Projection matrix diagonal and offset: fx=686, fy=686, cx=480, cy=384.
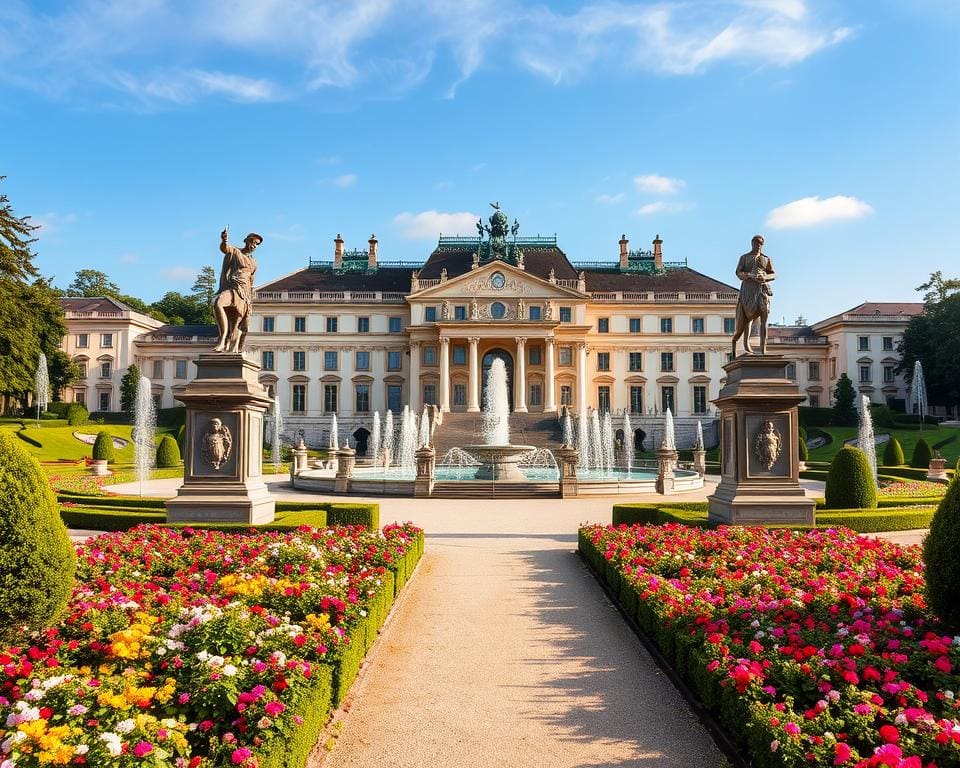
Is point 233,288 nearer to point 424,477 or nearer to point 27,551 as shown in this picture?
point 27,551

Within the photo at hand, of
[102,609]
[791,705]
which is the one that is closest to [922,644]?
[791,705]

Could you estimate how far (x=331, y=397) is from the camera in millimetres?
60688

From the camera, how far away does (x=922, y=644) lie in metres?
5.72

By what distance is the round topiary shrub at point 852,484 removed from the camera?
15.6 m

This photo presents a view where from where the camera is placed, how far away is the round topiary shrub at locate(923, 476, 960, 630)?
598cm

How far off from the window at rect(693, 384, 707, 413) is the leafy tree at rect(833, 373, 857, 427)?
10406 millimetres

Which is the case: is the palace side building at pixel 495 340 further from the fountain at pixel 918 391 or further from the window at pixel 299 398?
the fountain at pixel 918 391

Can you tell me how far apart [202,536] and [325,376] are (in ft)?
169

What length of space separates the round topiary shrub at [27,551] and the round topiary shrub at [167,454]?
30.0 meters

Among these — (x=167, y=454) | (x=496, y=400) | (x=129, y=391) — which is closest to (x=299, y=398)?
(x=129, y=391)

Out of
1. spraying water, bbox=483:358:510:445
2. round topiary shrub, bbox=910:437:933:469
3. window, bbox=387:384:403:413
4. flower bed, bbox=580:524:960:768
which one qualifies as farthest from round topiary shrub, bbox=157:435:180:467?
round topiary shrub, bbox=910:437:933:469

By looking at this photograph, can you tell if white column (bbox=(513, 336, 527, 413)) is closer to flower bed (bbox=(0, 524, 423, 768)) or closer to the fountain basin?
the fountain basin

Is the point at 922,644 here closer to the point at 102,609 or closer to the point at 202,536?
the point at 102,609

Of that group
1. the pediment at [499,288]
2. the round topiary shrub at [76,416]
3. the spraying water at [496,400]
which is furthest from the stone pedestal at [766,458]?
the round topiary shrub at [76,416]
